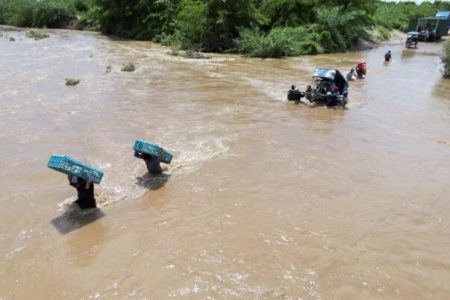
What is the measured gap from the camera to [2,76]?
61.2 ft

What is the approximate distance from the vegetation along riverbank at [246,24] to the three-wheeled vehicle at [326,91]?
40.7 ft

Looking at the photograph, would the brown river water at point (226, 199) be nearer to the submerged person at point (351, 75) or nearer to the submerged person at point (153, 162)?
the submerged person at point (153, 162)

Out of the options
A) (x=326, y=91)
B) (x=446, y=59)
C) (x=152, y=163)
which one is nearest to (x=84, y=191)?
(x=152, y=163)

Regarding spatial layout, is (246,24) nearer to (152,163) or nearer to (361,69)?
(361,69)

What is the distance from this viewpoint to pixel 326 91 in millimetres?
15516

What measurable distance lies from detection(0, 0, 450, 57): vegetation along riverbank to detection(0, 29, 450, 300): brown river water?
44.7 feet

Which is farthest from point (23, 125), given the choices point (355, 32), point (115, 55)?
point (355, 32)

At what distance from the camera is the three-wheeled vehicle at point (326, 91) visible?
15211 mm

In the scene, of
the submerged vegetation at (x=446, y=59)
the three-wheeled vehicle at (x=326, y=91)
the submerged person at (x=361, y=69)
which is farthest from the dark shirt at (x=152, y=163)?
the submerged vegetation at (x=446, y=59)

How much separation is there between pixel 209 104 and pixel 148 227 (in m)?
8.74

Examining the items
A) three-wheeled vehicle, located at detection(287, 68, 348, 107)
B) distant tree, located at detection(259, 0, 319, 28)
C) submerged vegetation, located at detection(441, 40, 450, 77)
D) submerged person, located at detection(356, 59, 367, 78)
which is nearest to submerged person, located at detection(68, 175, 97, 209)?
three-wheeled vehicle, located at detection(287, 68, 348, 107)

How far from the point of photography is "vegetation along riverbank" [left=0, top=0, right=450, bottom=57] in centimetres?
2927

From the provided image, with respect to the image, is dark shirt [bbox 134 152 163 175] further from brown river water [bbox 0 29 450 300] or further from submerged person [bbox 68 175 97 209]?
submerged person [bbox 68 175 97 209]

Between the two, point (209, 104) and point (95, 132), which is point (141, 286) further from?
point (209, 104)
